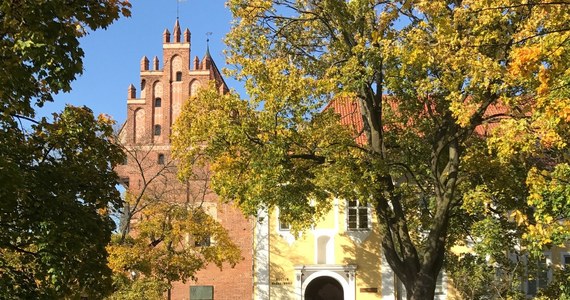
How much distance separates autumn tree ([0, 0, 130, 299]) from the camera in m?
7.46

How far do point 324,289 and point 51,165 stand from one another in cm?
2178

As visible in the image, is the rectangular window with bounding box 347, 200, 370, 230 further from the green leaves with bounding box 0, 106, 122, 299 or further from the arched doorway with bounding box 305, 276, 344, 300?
the green leaves with bounding box 0, 106, 122, 299

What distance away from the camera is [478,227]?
1573cm

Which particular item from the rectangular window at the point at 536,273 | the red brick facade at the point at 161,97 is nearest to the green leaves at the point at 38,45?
the rectangular window at the point at 536,273

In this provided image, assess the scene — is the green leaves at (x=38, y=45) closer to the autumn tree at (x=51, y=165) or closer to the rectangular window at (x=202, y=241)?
the autumn tree at (x=51, y=165)

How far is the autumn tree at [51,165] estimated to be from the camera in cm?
746

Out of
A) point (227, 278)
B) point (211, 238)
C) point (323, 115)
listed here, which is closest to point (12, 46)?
point (323, 115)

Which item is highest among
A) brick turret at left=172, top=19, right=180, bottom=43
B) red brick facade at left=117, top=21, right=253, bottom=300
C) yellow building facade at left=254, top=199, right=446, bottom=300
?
brick turret at left=172, top=19, right=180, bottom=43

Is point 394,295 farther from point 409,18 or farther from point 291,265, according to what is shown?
point 409,18

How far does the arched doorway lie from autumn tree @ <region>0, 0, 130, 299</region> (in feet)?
61.3

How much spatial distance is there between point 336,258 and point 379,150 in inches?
422

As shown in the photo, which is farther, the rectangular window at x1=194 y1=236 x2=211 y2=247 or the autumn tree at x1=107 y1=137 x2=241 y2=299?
the rectangular window at x1=194 y1=236 x2=211 y2=247

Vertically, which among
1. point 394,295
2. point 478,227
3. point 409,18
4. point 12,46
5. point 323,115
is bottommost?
point 394,295

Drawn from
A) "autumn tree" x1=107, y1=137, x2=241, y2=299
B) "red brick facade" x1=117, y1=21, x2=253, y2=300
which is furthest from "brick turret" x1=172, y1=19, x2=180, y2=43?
"autumn tree" x1=107, y1=137, x2=241, y2=299
